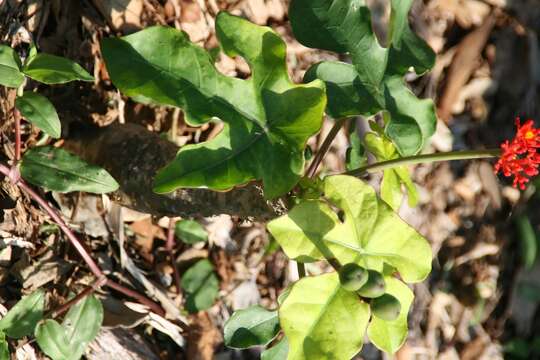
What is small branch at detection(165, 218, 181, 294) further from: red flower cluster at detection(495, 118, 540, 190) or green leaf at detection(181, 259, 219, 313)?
red flower cluster at detection(495, 118, 540, 190)

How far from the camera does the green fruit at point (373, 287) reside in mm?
1289

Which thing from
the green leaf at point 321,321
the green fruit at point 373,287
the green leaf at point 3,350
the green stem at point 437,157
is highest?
the green stem at point 437,157

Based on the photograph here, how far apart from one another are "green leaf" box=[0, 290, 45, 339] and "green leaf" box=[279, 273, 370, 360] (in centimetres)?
68

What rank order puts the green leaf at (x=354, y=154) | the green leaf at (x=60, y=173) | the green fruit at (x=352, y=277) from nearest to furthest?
the green fruit at (x=352, y=277) < the green leaf at (x=60, y=173) < the green leaf at (x=354, y=154)

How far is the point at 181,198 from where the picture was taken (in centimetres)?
162

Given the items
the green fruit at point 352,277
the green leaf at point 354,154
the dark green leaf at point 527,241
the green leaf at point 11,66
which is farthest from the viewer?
the dark green leaf at point 527,241

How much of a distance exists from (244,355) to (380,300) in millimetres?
1140

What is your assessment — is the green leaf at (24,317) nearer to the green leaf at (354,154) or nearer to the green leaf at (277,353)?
the green leaf at (277,353)

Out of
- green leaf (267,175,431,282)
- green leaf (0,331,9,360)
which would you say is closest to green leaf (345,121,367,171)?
green leaf (267,175,431,282)

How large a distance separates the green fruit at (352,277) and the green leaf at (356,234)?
80mm

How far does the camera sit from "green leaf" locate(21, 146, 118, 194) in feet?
5.03

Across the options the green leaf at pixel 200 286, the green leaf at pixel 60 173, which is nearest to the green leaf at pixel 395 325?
the green leaf at pixel 60 173

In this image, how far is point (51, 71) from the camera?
1.42 m

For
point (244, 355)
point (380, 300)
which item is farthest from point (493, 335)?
point (380, 300)
